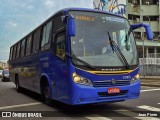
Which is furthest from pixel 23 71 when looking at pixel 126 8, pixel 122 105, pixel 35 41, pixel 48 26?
pixel 126 8

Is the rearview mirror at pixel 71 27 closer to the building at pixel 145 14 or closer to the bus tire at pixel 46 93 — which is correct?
the bus tire at pixel 46 93

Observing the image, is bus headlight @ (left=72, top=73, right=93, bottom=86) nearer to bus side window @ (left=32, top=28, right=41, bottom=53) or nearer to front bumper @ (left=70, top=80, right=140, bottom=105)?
front bumper @ (left=70, top=80, right=140, bottom=105)

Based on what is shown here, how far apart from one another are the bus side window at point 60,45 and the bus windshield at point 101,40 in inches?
17.3

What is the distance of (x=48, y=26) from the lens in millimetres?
11406

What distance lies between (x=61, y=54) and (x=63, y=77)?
72cm

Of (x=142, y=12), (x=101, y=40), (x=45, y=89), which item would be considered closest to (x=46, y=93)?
(x=45, y=89)

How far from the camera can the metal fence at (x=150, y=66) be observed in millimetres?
35625

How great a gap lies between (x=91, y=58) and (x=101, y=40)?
737 millimetres

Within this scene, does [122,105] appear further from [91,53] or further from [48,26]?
[48,26]

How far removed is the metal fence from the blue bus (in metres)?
26.1

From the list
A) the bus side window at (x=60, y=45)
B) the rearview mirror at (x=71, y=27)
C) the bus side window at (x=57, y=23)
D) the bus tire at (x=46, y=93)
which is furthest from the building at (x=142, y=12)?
the rearview mirror at (x=71, y=27)

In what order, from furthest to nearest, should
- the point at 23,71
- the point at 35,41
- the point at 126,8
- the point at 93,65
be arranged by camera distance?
the point at 126,8 < the point at 23,71 < the point at 35,41 < the point at 93,65

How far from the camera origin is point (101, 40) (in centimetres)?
950

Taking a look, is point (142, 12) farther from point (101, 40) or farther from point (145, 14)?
point (101, 40)
